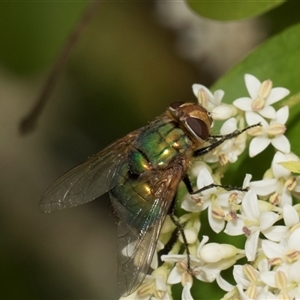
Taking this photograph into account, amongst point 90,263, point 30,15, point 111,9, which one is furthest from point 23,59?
point 90,263

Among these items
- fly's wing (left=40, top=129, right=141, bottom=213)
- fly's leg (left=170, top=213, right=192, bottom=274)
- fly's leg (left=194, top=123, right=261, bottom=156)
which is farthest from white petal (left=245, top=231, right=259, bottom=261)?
fly's wing (left=40, top=129, right=141, bottom=213)

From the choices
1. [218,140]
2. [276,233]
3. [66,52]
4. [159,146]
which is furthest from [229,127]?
[66,52]

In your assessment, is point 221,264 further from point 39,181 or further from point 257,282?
point 39,181

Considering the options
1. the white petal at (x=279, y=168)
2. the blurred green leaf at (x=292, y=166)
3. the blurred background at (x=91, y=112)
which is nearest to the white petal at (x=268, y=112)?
the white petal at (x=279, y=168)

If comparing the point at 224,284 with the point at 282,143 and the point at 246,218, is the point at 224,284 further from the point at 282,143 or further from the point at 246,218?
the point at 282,143

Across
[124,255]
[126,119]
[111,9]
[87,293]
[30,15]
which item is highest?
[30,15]
